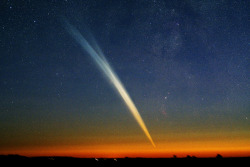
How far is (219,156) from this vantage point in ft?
232
